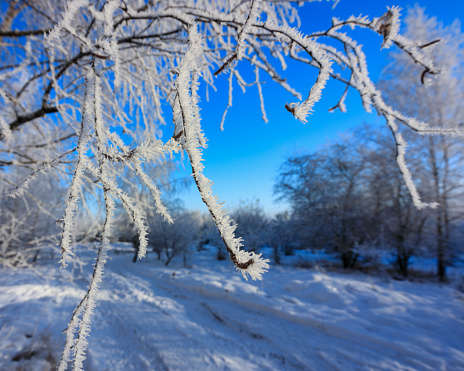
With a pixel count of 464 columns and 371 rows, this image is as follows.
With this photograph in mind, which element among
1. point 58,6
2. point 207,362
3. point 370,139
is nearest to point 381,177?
point 370,139

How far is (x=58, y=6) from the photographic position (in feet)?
6.26

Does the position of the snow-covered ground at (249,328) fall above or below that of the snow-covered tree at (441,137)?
below

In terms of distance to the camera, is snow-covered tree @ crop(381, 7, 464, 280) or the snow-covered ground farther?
snow-covered tree @ crop(381, 7, 464, 280)

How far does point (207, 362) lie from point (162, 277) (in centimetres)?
593

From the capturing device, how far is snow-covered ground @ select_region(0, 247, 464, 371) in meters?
2.81

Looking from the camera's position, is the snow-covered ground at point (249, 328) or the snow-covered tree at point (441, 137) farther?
the snow-covered tree at point (441, 137)

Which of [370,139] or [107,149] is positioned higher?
[370,139]

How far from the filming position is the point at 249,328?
152 inches

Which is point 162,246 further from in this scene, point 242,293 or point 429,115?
point 429,115

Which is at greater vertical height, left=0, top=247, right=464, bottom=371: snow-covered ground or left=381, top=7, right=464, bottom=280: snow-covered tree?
left=381, top=7, right=464, bottom=280: snow-covered tree

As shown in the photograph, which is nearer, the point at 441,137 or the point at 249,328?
the point at 249,328

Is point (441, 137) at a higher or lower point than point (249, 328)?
higher

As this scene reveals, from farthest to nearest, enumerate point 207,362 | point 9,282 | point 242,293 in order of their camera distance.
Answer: point 9,282
point 242,293
point 207,362

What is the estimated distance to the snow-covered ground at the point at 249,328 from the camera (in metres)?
2.81
